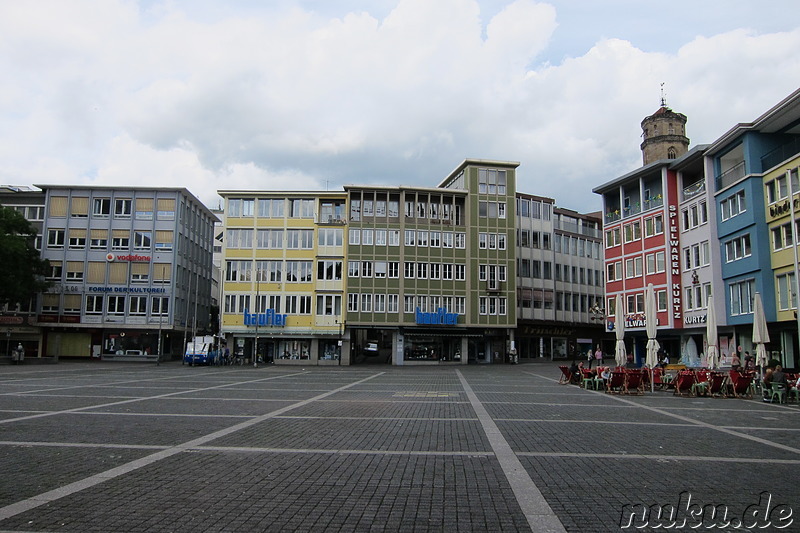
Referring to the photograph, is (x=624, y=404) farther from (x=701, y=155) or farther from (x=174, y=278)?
(x=174, y=278)

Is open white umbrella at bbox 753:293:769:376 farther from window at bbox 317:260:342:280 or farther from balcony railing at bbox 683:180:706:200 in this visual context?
window at bbox 317:260:342:280

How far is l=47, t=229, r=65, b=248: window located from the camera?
6128 cm

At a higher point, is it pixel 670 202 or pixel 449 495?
pixel 670 202

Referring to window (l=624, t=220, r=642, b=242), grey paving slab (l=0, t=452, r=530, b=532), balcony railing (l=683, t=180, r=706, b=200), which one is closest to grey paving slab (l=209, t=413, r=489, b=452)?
grey paving slab (l=0, t=452, r=530, b=532)

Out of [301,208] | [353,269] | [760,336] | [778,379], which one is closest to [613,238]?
[353,269]

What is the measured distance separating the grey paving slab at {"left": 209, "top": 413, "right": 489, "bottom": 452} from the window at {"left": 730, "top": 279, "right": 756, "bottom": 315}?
29.9m

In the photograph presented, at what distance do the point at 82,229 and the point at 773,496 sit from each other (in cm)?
6540

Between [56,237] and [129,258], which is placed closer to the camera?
[129,258]

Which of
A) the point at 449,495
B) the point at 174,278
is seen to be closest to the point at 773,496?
the point at 449,495

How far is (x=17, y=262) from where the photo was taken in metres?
52.5

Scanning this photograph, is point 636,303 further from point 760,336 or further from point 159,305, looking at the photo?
point 159,305

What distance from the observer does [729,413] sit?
1792 cm

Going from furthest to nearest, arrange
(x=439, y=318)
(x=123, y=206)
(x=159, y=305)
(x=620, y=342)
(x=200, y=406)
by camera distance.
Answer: (x=123, y=206), (x=159, y=305), (x=439, y=318), (x=620, y=342), (x=200, y=406)

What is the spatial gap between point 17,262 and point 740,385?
178 ft
